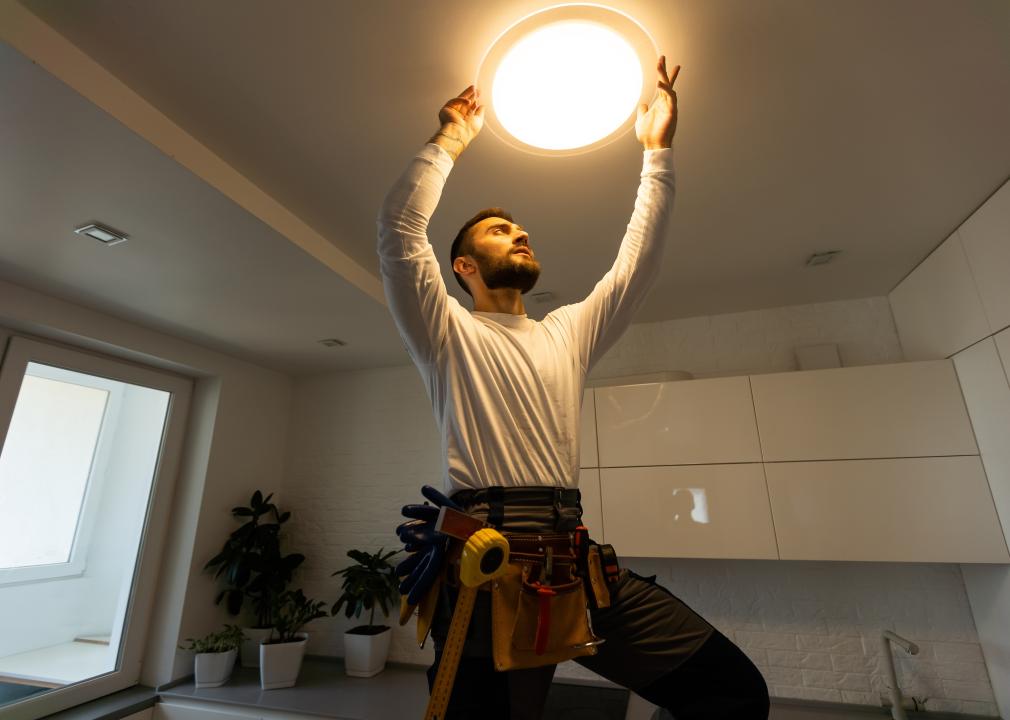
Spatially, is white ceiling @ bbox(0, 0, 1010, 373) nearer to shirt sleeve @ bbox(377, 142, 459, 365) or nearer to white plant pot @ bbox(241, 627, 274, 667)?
shirt sleeve @ bbox(377, 142, 459, 365)

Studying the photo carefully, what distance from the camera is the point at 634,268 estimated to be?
104 cm

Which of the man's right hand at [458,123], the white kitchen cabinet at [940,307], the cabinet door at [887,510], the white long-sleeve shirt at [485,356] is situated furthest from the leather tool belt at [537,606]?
the white kitchen cabinet at [940,307]

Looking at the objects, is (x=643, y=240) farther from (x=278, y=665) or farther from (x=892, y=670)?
(x=278, y=665)

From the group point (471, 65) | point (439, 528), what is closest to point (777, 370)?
point (471, 65)

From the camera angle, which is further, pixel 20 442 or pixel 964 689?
pixel 20 442

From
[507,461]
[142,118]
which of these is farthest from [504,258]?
[142,118]

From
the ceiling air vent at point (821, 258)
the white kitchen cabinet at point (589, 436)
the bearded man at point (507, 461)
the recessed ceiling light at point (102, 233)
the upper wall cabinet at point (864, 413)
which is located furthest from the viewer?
the white kitchen cabinet at point (589, 436)

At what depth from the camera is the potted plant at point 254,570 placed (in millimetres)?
2836

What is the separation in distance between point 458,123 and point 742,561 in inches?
95.8

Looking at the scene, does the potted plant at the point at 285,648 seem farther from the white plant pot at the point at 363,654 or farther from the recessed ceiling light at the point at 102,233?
the recessed ceiling light at the point at 102,233

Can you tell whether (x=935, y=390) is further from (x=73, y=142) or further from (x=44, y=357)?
(x=44, y=357)

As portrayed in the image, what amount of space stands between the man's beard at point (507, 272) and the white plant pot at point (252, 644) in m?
2.83

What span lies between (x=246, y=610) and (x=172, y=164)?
2.75 meters

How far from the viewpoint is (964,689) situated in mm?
2068
